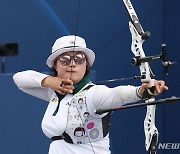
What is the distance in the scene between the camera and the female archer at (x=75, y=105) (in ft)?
9.27

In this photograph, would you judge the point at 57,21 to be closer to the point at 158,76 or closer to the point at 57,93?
the point at 158,76

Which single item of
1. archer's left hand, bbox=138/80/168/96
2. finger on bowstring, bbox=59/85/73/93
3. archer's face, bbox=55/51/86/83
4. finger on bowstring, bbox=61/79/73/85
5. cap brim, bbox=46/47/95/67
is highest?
cap brim, bbox=46/47/95/67

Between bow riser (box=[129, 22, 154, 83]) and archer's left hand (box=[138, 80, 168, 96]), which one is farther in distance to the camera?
bow riser (box=[129, 22, 154, 83])

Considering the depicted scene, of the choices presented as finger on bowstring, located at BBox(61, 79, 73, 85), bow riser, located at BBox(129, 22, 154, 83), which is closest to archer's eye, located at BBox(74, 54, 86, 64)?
finger on bowstring, located at BBox(61, 79, 73, 85)

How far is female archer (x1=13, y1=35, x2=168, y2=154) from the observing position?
9.27 ft

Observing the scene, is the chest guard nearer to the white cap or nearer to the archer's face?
the archer's face

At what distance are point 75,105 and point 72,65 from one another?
0.18 m

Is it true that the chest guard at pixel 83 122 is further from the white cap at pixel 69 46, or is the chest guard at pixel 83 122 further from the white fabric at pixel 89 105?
the white cap at pixel 69 46

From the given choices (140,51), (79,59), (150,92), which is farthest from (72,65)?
(150,92)

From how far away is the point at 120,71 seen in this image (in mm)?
4590

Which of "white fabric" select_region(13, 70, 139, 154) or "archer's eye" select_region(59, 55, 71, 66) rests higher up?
"archer's eye" select_region(59, 55, 71, 66)

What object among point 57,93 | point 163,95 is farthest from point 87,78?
point 163,95

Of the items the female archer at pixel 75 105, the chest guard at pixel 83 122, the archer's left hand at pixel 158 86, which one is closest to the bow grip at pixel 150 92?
the archer's left hand at pixel 158 86

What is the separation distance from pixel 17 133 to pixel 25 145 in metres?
0.09
